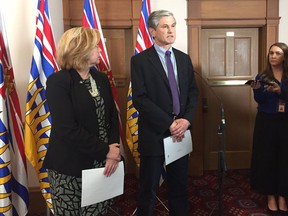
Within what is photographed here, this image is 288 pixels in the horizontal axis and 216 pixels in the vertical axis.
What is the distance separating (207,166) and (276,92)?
1672 mm

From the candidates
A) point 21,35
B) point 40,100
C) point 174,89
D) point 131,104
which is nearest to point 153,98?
point 174,89

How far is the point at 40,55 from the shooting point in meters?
2.27

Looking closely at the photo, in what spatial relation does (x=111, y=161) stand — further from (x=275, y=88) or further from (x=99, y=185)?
(x=275, y=88)

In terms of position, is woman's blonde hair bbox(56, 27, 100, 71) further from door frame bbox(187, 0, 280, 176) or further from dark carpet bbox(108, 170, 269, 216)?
door frame bbox(187, 0, 280, 176)

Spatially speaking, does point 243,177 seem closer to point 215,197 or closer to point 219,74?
point 215,197

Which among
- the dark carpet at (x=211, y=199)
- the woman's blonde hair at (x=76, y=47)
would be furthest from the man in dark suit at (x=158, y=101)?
the dark carpet at (x=211, y=199)

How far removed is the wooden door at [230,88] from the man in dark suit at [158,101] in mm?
1641

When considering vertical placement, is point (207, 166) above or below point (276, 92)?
below

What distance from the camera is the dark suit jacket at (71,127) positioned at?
4.68 ft

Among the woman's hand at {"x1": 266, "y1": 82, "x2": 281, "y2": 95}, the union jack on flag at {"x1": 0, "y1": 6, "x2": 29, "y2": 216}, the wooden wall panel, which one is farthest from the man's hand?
the wooden wall panel

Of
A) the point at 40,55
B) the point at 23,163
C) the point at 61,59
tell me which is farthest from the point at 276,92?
the point at 23,163

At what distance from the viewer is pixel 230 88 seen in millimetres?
3654

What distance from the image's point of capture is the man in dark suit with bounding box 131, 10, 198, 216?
1868 mm

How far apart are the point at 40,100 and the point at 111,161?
39.4 inches
